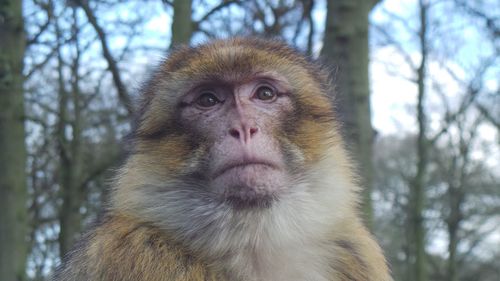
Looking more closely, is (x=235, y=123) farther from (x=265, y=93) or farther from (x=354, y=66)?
(x=354, y=66)

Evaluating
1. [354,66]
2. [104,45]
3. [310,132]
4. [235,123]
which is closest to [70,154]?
[104,45]

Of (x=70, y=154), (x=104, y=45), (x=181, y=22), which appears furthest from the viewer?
(x=70, y=154)

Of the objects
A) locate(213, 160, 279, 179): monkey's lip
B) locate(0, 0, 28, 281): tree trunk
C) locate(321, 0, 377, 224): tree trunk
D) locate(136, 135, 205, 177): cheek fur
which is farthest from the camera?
locate(0, 0, 28, 281): tree trunk

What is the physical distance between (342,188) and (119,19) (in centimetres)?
666

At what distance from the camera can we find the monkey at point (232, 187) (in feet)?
7.98

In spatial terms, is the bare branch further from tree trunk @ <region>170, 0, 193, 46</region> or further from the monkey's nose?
the monkey's nose

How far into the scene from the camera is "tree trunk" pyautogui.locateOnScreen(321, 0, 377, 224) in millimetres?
4301

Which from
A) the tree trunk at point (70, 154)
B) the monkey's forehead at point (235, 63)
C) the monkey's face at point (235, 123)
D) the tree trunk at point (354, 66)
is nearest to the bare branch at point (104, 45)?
the tree trunk at point (70, 154)

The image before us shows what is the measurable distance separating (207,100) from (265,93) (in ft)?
0.88

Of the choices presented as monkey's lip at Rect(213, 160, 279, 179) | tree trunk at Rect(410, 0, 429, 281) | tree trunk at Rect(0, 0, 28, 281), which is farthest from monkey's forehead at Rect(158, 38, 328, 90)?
tree trunk at Rect(410, 0, 429, 281)

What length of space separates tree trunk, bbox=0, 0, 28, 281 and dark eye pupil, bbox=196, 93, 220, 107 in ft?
15.7

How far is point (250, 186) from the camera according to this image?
8.00 ft

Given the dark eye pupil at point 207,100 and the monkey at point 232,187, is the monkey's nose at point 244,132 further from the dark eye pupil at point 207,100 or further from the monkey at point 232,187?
the dark eye pupil at point 207,100

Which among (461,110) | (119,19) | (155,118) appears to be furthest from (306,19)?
(461,110)
